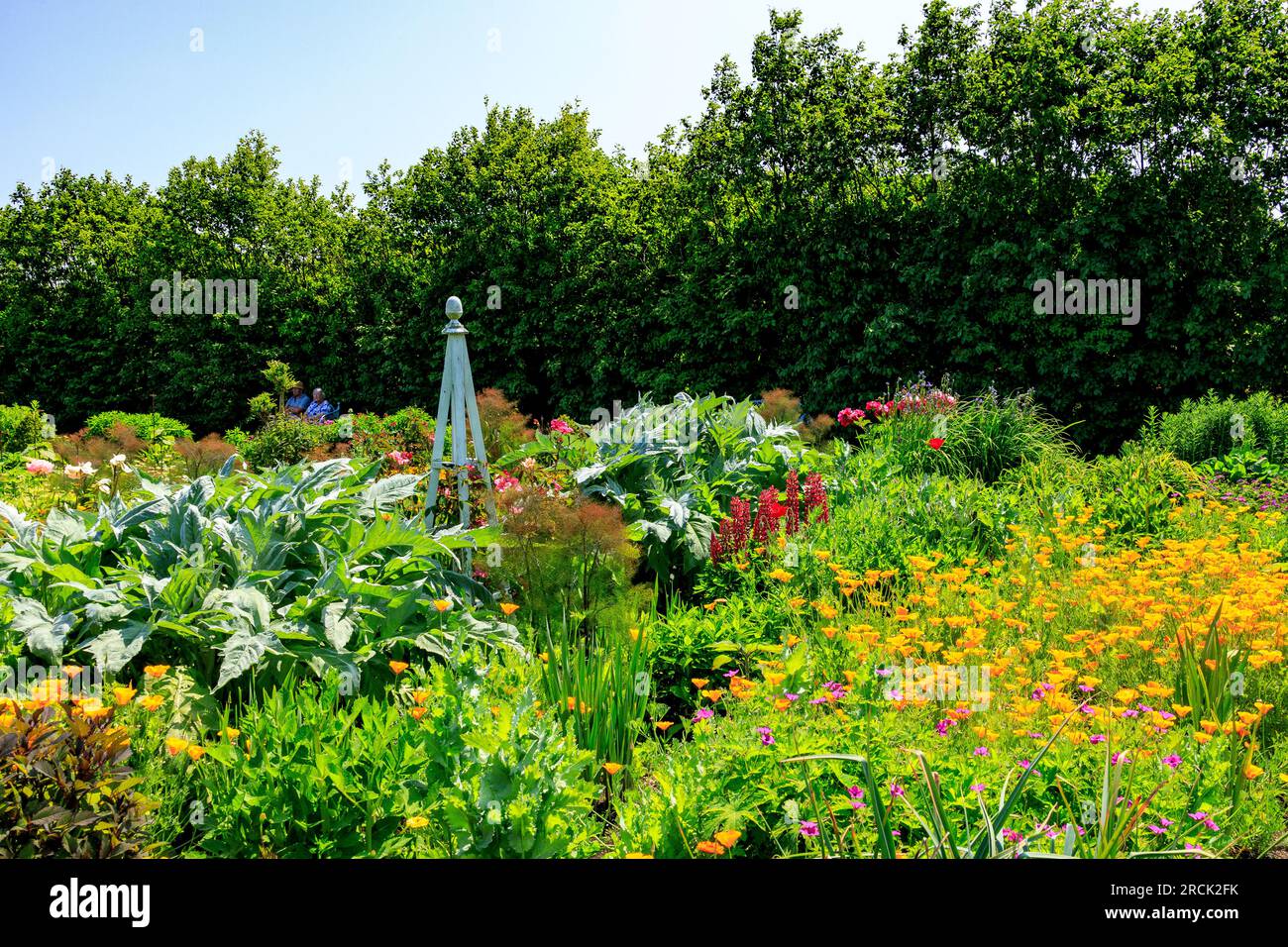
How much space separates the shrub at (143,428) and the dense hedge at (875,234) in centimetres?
432

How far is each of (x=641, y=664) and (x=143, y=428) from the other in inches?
324

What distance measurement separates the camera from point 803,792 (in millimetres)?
2541

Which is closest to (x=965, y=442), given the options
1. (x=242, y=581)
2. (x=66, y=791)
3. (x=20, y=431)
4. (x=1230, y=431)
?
(x=1230, y=431)

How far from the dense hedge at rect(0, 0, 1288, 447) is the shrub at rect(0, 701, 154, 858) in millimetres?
9043

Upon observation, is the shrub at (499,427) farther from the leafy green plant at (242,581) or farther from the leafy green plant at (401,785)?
the leafy green plant at (401,785)

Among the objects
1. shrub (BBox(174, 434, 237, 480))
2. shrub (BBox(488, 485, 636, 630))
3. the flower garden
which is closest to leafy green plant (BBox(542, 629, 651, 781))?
the flower garden

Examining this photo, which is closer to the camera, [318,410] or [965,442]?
[965,442]

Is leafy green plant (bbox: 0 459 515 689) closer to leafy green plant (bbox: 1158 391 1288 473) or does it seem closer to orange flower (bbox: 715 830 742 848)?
orange flower (bbox: 715 830 742 848)

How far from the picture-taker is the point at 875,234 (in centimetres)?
1046

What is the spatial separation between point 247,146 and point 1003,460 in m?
17.8

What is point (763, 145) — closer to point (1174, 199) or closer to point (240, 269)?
point (1174, 199)

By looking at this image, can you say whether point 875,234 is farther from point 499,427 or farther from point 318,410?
point 318,410

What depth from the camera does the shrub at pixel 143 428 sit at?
8820mm

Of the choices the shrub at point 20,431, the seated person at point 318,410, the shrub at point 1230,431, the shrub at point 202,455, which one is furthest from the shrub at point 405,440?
the shrub at point 1230,431
